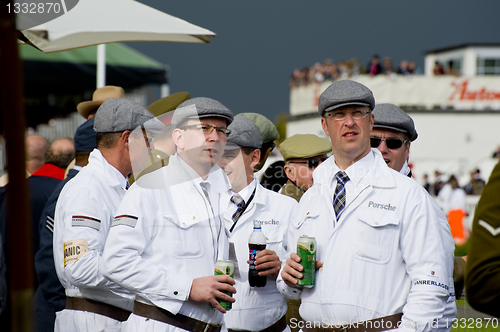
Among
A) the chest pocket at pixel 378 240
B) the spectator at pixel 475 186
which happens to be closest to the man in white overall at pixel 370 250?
the chest pocket at pixel 378 240

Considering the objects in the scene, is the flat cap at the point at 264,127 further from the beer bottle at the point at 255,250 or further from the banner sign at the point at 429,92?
the banner sign at the point at 429,92

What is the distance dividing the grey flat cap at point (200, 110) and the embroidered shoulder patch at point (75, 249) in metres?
0.92

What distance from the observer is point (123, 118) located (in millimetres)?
3865

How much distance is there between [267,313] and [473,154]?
101 ft

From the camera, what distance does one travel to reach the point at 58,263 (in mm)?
3619

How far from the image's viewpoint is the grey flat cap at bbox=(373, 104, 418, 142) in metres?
4.18

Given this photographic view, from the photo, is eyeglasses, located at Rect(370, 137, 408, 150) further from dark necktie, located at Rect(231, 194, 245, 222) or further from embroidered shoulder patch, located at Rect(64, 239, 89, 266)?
embroidered shoulder patch, located at Rect(64, 239, 89, 266)

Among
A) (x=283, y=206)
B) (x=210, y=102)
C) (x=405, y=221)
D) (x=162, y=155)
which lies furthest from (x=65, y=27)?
(x=405, y=221)

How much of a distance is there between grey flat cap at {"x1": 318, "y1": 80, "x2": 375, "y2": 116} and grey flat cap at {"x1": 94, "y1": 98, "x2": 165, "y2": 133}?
1188 mm

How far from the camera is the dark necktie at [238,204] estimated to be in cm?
417

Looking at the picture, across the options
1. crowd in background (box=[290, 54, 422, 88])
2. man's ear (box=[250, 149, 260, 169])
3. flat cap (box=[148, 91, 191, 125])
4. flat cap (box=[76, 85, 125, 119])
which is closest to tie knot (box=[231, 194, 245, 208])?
man's ear (box=[250, 149, 260, 169])

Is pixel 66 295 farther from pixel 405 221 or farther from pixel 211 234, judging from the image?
pixel 405 221

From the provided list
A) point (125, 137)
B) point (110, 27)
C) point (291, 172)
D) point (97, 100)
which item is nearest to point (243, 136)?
point (291, 172)

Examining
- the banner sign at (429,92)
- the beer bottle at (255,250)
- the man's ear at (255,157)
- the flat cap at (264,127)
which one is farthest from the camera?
the banner sign at (429,92)
